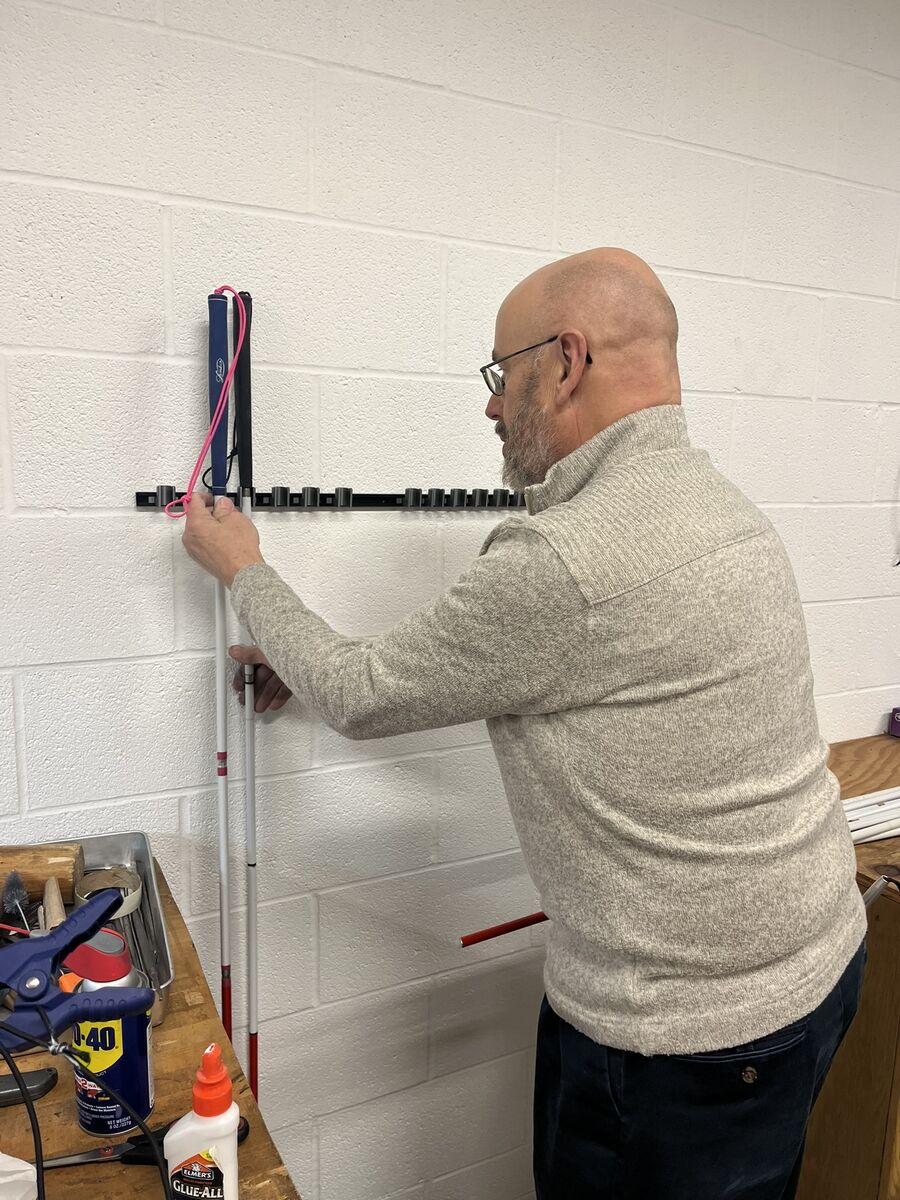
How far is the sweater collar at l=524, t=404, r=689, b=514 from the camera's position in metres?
1.05

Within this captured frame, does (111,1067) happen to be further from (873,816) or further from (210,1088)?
(873,816)

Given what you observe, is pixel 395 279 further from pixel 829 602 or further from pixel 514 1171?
pixel 514 1171

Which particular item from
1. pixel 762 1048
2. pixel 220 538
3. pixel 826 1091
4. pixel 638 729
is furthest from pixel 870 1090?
pixel 220 538

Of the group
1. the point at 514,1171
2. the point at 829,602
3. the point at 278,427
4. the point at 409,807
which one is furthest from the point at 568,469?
the point at 514,1171

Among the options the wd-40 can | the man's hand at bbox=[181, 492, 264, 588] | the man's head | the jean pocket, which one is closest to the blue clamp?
the wd-40 can

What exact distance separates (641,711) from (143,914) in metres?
0.66

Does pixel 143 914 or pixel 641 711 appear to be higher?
→ pixel 641 711

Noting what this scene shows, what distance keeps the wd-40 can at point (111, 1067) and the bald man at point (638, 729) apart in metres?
0.37

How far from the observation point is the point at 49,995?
732 mm

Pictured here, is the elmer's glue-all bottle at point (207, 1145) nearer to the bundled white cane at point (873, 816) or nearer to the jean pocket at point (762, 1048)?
the jean pocket at point (762, 1048)

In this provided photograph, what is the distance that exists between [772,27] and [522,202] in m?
0.65


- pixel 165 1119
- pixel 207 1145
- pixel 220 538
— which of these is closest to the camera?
pixel 207 1145

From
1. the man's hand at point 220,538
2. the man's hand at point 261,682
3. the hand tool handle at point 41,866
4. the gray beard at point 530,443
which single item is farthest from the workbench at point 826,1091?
the gray beard at point 530,443

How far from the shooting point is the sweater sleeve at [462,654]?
0.95 meters
